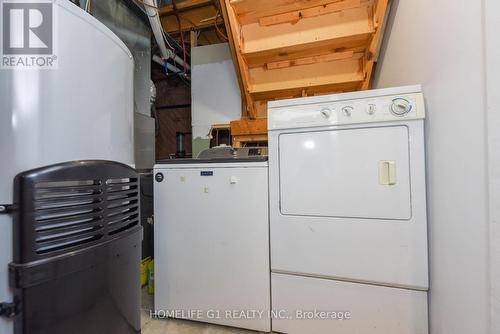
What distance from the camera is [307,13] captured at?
5.24ft

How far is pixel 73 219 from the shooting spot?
28.3 inches

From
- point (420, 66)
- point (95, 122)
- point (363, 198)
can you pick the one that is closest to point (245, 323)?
point (363, 198)

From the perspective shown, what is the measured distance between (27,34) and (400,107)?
4.72ft

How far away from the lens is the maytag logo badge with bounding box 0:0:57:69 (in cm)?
64

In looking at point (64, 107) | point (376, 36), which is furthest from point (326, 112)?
point (64, 107)

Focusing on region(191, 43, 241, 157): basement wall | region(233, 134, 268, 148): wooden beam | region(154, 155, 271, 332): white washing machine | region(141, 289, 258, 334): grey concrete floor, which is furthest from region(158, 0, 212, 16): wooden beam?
region(141, 289, 258, 334): grey concrete floor

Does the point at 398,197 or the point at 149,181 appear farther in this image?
the point at 149,181

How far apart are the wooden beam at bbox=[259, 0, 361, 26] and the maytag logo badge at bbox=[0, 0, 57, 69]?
134 centimetres

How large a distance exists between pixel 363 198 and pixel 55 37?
1.36 m

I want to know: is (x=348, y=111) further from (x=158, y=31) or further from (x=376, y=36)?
(x=158, y=31)

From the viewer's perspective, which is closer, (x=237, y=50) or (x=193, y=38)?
(x=237, y=50)

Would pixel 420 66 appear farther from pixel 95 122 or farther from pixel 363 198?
pixel 95 122

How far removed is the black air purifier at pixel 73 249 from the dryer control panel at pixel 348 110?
85 cm

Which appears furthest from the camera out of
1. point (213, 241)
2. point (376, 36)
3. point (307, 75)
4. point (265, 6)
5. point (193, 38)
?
point (193, 38)
